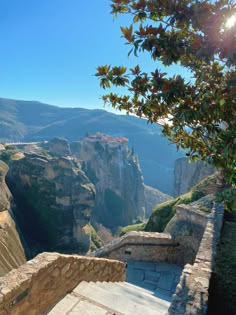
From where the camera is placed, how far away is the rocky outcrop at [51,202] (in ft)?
148

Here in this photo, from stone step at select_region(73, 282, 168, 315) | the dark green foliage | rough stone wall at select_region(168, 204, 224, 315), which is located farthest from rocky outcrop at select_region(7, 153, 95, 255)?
stone step at select_region(73, 282, 168, 315)

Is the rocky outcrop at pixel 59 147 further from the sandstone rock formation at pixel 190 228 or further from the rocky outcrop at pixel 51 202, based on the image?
the sandstone rock formation at pixel 190 228

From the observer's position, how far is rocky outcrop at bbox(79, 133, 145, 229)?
104 m

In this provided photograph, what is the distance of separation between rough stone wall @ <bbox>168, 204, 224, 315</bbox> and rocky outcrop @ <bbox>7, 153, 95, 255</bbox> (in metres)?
40.7

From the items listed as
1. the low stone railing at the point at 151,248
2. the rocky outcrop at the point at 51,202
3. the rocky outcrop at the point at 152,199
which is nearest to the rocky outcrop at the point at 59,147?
the rocky outcrop at the point at 152,199

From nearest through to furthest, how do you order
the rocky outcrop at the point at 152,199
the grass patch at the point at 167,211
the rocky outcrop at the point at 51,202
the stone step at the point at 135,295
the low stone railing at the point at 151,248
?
the stone step at the point at 135,295, the low stone railing at the point at 151,248, the grass patch at the point at 167,211, the rocky outcrop at the point at 51,202, the rocky outcrop at the point at 152,199

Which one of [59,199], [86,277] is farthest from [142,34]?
[59,199]

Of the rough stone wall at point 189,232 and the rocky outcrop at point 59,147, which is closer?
the rough stone wall at point 189,232

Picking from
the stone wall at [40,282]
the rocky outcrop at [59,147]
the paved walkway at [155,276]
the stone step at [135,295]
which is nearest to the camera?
the stone wall at [40,282]

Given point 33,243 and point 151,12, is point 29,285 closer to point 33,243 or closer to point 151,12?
point 151,12

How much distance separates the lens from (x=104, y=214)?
99.8 m

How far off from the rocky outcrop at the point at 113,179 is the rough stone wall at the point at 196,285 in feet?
309

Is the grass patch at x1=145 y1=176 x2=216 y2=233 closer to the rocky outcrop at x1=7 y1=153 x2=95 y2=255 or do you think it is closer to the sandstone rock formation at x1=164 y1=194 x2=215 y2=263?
the sandstone rock formation at x1=164 y1=194 x2=215 y2=263

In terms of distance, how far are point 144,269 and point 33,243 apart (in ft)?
114
